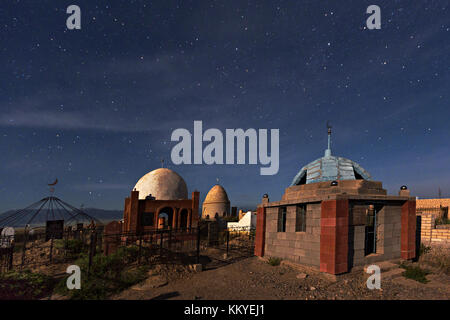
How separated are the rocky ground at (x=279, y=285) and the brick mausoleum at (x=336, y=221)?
59cm

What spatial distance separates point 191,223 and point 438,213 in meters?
23.0

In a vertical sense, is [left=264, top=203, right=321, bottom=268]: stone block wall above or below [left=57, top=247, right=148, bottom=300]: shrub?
above

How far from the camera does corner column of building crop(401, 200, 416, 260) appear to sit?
1160 cm

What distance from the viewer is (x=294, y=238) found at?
12000 mm

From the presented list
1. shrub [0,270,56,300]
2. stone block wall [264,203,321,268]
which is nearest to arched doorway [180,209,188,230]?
stone block wall [264,203,321,268]

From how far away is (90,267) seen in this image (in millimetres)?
9914

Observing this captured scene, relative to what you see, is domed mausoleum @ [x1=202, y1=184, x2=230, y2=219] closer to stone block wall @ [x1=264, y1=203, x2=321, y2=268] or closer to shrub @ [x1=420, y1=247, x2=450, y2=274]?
stone block wall @ [x1=264, y1=203, x2=321, y2=268]

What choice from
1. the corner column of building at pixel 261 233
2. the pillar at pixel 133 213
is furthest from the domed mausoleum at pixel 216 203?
the corner column of building at pixel 261 233

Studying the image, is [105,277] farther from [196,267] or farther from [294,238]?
[294,238]

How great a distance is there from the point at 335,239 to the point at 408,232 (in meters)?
4.86

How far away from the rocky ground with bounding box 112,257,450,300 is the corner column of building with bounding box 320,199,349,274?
42 cm
